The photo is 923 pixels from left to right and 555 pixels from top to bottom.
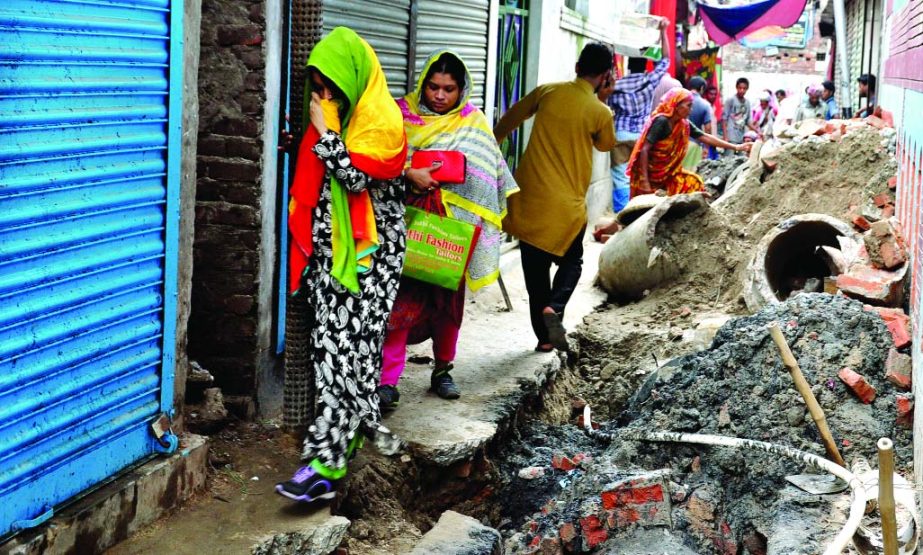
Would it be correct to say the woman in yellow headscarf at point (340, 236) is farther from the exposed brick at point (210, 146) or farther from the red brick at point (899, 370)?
the red brick at point (899, 370)

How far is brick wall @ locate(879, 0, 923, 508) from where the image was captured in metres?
4.25

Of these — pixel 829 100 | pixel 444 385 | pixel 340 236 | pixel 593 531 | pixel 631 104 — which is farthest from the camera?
pixel 829 100

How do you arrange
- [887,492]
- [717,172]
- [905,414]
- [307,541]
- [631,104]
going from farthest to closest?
1. [717,172]
2. [631,104]
3. [905,414]
4. [307,541]
5. [887,492]

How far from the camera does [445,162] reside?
4.83m

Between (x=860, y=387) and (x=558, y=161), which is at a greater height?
(x=558, y=161)

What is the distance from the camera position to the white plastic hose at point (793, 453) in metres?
3.19

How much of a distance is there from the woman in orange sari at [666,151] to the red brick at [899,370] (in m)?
4.71

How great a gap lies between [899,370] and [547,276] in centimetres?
221

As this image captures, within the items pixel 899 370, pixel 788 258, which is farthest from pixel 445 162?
pixel 788 258

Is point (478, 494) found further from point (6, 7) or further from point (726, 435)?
point (6, 7)

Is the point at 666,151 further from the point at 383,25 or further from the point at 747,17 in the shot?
the point at 747,17

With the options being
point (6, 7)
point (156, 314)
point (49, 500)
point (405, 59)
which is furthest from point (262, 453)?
point (405, 59)

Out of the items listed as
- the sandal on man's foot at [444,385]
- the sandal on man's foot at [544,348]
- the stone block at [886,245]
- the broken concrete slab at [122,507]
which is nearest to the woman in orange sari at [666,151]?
the stone block at [886,245]

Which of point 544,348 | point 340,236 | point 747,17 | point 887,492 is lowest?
point 544,348
